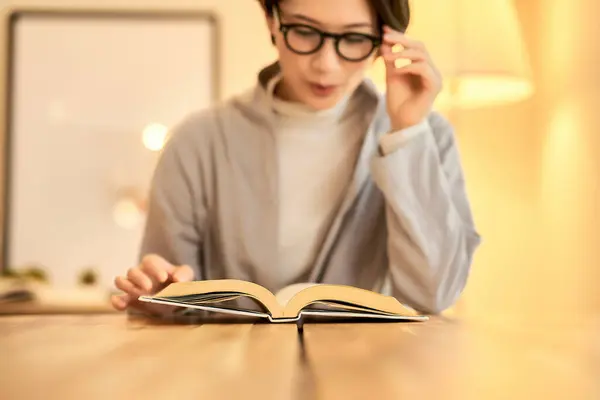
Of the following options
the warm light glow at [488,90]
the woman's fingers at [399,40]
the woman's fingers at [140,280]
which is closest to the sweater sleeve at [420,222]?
the woman's fingers at [399,40]

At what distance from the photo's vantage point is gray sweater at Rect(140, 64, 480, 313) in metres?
1.00

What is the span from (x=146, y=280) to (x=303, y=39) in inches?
18.3

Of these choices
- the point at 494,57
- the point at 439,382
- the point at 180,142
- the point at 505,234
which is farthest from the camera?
the point at 505,234

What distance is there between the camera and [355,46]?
41.4 inches

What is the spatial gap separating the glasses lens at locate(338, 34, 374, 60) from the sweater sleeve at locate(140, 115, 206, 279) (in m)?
0.30

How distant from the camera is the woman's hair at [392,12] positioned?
105 cm

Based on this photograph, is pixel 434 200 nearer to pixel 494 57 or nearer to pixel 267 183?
pixel 267 183

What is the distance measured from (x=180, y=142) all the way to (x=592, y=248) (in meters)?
1.27

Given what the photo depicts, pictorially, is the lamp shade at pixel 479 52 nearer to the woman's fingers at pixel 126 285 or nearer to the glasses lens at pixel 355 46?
the glasses lens at pixel 355 46

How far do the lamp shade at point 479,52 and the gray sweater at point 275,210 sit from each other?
0.52 m

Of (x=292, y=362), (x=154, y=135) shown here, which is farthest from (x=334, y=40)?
(x=154, y=135)

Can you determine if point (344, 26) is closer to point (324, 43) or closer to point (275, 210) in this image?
point (324, 43)

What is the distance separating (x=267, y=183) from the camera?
1127 mm

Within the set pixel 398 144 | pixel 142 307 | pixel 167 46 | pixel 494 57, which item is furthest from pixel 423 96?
pixel 167 46
